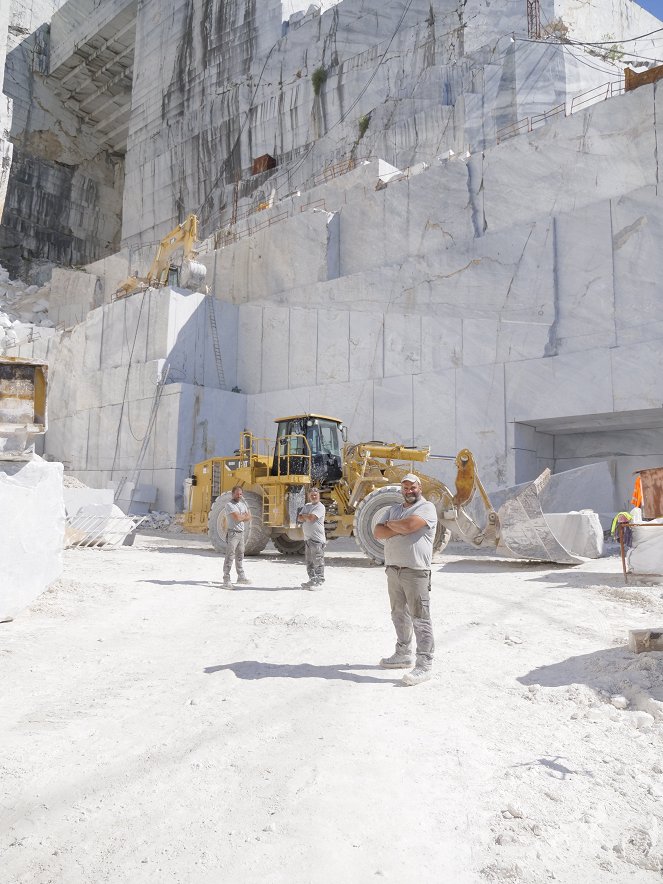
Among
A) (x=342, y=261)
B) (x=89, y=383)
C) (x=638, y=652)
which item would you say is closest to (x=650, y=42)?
(x=342, y=261)

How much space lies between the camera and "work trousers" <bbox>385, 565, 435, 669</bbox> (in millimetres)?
4301

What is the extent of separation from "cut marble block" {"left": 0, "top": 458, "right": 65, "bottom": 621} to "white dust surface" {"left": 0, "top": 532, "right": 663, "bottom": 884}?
285 millimetres

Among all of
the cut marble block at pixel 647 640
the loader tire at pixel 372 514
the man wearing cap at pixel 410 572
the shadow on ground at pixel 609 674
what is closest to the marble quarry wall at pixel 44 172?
the loader tire at pixel 372 514

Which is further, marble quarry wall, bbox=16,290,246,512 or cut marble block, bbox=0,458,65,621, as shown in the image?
marble quarry wall, bbox=16,290,246,512

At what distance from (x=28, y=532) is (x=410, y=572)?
3711 millimetres

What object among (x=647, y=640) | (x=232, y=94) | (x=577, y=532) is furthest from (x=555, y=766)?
(x=232, y=94)

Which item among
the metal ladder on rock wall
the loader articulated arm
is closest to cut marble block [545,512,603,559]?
the loader articulated arm

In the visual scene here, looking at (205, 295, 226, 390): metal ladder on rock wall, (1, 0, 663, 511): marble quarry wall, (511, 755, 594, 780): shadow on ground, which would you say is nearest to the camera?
(511, 755, 594, 780): shadow on ground

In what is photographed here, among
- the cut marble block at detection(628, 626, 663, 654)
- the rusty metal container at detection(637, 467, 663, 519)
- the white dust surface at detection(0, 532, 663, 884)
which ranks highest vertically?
the rusty metal container at detection(637, 467, 663, 519)

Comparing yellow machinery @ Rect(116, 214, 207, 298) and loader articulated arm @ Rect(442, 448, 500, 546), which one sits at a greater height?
yellow machinery @ Rect(116, 214, 207, 298)

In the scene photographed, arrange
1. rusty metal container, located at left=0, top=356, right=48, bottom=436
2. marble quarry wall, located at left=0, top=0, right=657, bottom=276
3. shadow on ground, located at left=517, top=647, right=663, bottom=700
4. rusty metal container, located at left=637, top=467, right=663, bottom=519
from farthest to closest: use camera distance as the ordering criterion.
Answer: marble quarry wall, located at left=0, top=0, right=657, bottom=276, rusty metal container, located at left=0, top=356, right=48, bottom=436, rusty metal container, located at left=637, top=467, right=663, bottom=519, shadow on ground, located at left=517, top=647, right=663, bottom=700

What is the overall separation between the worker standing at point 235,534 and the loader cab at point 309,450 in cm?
289

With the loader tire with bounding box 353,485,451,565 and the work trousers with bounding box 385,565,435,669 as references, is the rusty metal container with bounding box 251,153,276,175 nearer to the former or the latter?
the loader tire with bounding box 353,485,451,565

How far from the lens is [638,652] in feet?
14.6
